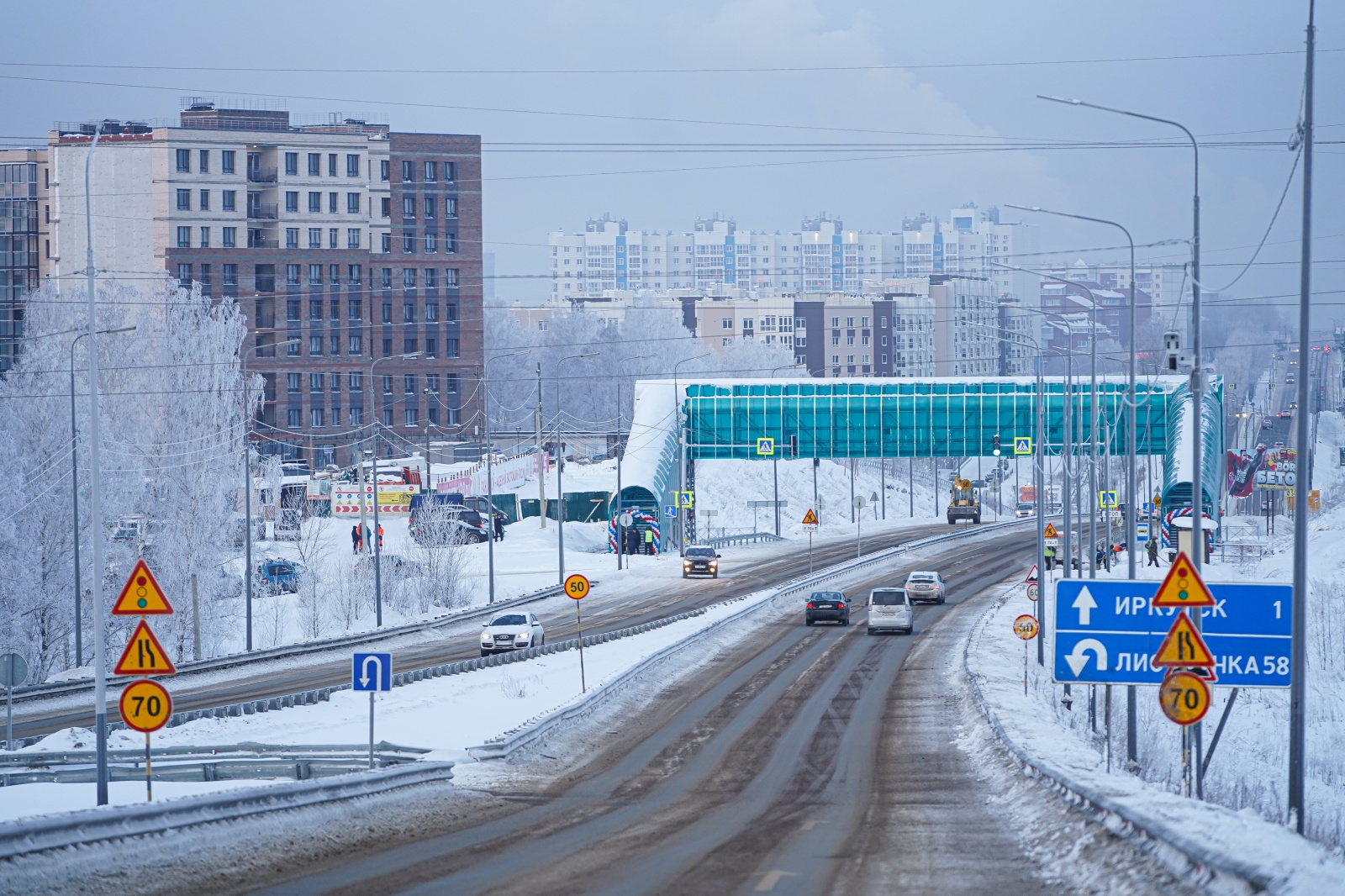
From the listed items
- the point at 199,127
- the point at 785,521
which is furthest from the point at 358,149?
the point at 785,521

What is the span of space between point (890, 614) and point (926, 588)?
1070 centimetres

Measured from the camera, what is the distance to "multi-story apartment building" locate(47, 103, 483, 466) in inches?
3907

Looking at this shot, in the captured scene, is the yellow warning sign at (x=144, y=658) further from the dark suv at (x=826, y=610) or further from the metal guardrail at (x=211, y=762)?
the dark suv at (x=826, y=610)

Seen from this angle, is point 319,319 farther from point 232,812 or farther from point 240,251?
point 232,812

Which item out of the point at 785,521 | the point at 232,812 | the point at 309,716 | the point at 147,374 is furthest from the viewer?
the point at 785,521

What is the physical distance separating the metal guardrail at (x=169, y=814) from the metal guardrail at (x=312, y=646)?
15452 millimetres

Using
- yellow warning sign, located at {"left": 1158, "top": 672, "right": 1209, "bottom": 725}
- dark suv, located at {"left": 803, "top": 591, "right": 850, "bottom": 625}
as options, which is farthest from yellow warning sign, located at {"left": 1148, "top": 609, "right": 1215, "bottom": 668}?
dark suv, located at {"left": 803, "top": 591, "right": 850, "bottom": 625}

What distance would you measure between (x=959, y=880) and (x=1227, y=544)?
61.4 meters

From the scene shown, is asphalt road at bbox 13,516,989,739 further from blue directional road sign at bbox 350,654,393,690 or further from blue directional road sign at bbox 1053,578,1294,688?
blue directional road sign at bbox 1053,578,1294,688

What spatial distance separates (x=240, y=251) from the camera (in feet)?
335

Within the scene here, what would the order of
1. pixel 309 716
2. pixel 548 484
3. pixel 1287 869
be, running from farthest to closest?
1. pixel 548 484
2. pixel 309 716
3. pixel 1287 869

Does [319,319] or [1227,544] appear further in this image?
[319,319]

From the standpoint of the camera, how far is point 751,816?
17438 mm

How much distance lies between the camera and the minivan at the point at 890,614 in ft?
150
